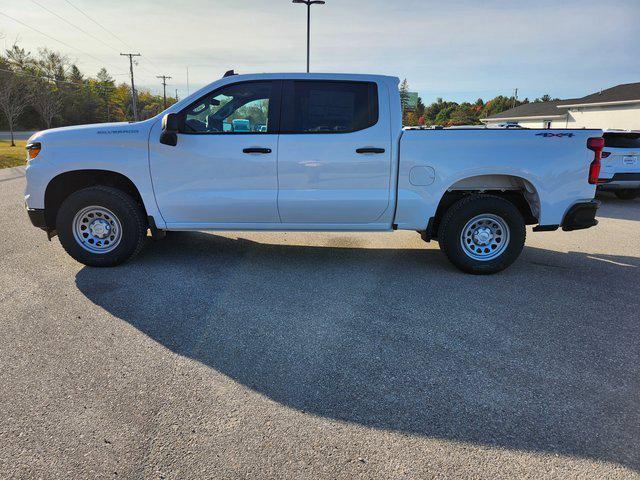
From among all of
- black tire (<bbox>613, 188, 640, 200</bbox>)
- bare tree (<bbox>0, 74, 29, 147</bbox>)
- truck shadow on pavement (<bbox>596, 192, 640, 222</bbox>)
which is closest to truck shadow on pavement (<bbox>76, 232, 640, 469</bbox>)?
truck shadow on pavement (<bbox>596, 192, 640, 222</bbox>)

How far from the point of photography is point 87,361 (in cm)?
325

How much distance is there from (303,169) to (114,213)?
7.17ft

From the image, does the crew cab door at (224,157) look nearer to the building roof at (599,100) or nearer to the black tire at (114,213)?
the black tire at (114,213)

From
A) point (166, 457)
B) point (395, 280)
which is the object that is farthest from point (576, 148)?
point (166, 457)

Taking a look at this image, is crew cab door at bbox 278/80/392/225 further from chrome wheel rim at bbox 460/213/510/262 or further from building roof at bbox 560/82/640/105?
building roof at bbox 560/82/640/105

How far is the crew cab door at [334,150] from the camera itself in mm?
4953

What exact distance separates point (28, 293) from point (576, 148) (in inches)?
232

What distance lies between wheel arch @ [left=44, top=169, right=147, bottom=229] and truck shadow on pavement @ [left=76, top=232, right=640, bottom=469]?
2.77 feet

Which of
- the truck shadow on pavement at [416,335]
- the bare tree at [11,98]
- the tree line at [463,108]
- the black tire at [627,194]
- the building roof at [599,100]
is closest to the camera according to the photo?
the truck shadow on pavement at [416,335]

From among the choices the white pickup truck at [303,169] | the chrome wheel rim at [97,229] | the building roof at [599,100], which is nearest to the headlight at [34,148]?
the white pickup truck at [303,169]

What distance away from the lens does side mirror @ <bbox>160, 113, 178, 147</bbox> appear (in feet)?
15.7

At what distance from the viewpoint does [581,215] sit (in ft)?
16.7

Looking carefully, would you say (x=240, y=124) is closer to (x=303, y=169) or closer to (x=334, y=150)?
(x=303, y=169)

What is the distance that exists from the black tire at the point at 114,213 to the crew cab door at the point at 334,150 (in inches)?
65.8
